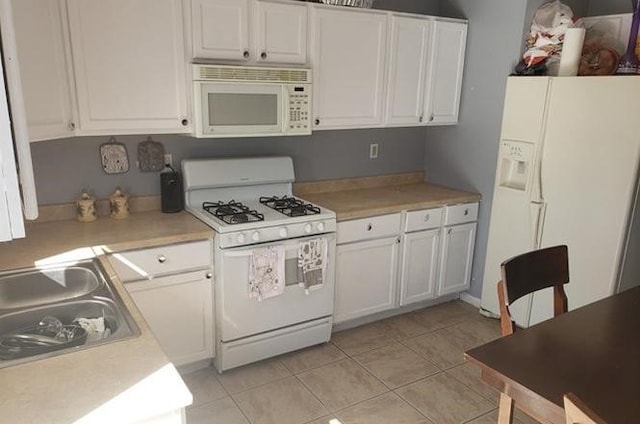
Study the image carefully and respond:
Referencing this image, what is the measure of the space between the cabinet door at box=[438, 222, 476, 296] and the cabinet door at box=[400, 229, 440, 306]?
3.0 inches

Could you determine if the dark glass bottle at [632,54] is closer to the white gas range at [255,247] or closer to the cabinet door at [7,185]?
the white gas range at [255,247]

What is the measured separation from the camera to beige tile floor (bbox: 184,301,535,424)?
8.01 ft

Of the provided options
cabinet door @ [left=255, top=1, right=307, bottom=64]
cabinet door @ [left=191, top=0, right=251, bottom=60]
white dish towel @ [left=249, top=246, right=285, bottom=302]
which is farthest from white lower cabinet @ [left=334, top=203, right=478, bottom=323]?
cabinet door @ [left=191, top=0, right=251, bottom=60]

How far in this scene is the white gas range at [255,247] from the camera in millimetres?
2582

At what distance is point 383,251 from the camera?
10.6ft

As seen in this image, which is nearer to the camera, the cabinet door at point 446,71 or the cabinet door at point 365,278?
the cabinet door at point 365,278

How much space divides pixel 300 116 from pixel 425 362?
171cm

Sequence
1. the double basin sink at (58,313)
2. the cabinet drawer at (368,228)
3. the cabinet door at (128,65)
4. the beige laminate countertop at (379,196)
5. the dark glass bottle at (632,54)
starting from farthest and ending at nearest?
→ the beige laminate countertop at (379,196) → the cabinet drawer at (368,228) → the dark glass bottle at (632,54) → the cabinet door at (128,65) → the double basin sink at (58,313)

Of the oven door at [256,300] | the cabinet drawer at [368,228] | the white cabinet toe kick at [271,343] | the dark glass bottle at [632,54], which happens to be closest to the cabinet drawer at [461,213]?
the cabinet drawer at [368,228]

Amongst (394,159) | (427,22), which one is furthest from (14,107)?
(394,159)

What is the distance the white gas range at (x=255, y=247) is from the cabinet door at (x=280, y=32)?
68 cm

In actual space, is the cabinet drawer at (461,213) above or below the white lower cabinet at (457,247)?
above

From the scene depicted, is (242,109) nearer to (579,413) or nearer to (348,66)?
(348,66)

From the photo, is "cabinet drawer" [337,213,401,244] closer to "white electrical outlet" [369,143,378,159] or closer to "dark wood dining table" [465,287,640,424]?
"white electrical outlet" [369,143,378,159]
